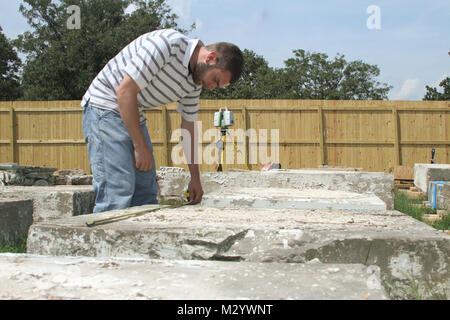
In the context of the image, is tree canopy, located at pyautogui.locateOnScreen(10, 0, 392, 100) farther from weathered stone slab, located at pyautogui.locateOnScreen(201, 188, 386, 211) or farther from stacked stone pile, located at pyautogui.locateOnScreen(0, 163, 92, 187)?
weathered stone slab, located at pyautogui.locateOnScreen(201, 188, 386, 211)

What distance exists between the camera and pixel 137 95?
249 centimetres

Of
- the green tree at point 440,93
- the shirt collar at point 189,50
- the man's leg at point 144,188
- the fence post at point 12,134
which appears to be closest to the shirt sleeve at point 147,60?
the shirt collar at point 189,50

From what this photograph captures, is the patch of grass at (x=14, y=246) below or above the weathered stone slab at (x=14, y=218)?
below

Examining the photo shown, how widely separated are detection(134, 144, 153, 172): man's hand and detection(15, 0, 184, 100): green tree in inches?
752

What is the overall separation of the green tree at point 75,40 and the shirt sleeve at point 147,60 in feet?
63.0

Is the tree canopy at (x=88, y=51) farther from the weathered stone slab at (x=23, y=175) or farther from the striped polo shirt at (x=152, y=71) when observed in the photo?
the striped polo shirt at (x=152, y=71)

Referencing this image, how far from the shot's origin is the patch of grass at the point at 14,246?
251cm

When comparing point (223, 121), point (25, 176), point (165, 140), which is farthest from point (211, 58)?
point (165, 140)

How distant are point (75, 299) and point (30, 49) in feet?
80.1

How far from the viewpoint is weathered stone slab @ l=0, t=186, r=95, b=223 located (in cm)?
338

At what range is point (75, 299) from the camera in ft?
3.29

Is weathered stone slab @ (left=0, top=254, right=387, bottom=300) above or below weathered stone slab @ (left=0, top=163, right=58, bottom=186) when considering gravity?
below

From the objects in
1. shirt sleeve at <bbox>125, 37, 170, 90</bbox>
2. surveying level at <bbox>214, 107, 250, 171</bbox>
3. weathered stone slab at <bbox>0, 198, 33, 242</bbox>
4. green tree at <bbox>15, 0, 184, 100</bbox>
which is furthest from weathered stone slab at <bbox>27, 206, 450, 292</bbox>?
green tree at <bbox>15, 0, 184, 100</bbox>
